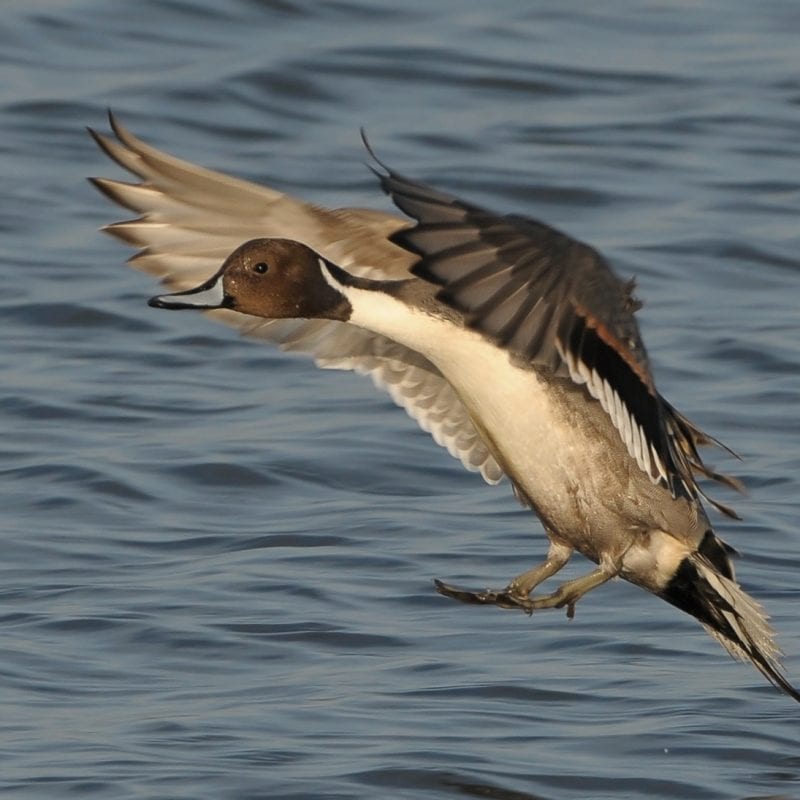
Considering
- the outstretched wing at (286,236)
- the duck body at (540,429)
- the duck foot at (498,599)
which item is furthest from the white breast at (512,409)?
the outstretched wing at (286,236)

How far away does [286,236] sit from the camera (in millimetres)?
6184

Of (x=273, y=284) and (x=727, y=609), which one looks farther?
(x=727, y=609)

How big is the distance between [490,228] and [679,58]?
31.5 feet

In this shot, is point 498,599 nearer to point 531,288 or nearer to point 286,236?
point 286,236

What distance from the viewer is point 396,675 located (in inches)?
254

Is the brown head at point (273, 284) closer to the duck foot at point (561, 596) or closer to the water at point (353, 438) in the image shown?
the duck foot at point (561, 596)

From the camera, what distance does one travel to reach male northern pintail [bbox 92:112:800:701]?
4727 millimetres

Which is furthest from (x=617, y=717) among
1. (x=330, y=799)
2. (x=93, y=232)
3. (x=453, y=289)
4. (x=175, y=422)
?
(x=93, y=232)

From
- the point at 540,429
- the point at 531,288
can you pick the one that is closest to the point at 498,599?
the point at 540,429

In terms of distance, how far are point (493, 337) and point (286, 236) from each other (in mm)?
1569

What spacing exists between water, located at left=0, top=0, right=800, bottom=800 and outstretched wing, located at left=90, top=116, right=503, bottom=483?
80cm

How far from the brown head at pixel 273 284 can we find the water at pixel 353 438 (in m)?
1.14

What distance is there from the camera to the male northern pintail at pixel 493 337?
473 cm

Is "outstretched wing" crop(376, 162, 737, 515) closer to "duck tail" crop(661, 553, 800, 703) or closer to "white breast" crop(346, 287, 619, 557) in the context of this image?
"white breast" crop(346, 287, 619, 557)
